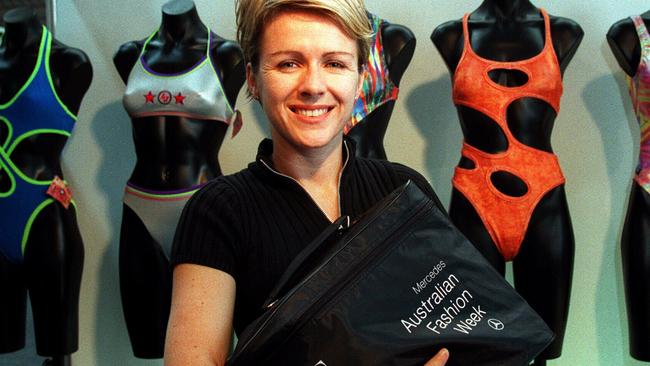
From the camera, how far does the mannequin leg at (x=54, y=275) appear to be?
2.33 metres

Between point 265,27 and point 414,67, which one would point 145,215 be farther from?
point 265,27

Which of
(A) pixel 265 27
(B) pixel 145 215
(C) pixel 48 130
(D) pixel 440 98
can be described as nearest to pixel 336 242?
(A) pixel 265 27

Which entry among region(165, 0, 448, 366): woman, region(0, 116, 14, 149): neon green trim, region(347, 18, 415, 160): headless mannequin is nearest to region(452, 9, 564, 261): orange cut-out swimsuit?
region(347, 18, 415, 160): headless mannequin

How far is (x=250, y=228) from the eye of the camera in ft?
2.73

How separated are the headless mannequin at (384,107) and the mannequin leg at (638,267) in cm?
83

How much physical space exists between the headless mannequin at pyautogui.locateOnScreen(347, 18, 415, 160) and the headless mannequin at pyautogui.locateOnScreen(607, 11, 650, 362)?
706 millimetres

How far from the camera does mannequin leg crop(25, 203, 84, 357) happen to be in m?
2.33

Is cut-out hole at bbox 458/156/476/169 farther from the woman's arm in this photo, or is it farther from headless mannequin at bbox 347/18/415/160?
the woman's arm

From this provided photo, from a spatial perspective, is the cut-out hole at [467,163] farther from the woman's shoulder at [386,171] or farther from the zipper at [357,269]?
the zipper at [357,269]

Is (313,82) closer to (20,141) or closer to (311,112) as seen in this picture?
(311,112)

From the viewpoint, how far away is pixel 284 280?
718 mm

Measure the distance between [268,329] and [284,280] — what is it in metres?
0.07

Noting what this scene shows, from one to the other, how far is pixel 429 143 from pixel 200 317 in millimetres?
2299

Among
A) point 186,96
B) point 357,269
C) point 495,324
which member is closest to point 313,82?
point 357,269
